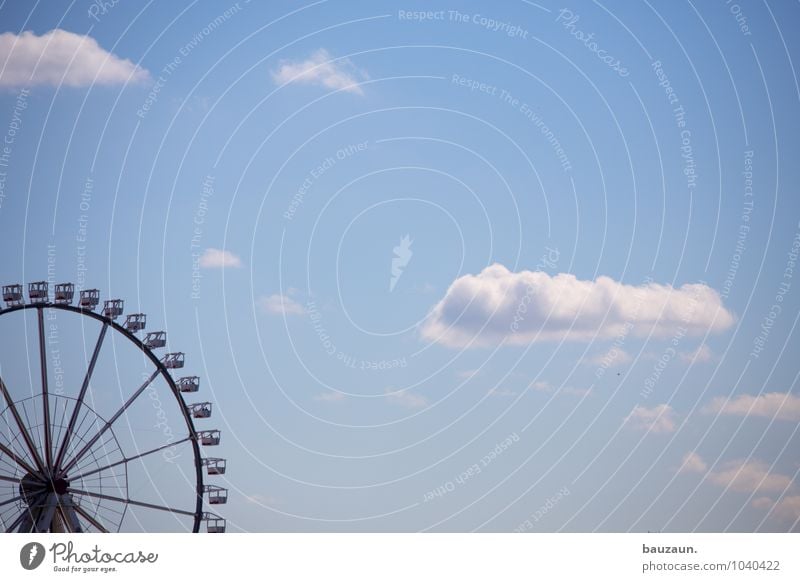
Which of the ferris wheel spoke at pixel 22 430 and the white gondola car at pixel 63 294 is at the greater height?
the white gondola car at pixel 63 294

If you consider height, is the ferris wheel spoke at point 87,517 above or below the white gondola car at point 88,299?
below

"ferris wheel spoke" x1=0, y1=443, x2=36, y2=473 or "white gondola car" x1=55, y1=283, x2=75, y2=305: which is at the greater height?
"white gondola car" x1=55, y1=283, x2=75, y2=305

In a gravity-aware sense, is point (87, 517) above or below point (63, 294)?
below

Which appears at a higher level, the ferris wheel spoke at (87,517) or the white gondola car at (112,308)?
the white gondola car at (112,308)

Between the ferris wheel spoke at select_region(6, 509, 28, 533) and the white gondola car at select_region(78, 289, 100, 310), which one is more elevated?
the white gondola car at select_region(78, 289, 100, 310)

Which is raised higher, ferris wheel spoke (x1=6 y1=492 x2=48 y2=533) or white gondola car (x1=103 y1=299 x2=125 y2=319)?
white gondola car (x1=103 y1=299 x2=125 y2=319)

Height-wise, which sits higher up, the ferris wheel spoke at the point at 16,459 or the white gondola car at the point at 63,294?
the white gondola car at the point at 63,294

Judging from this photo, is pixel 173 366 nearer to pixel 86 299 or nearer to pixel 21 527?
pixel 86 299

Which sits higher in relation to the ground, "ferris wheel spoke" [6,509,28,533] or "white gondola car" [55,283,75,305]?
"white gondola car" [55,283,75,305]

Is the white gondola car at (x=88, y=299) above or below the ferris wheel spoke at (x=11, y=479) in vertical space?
above
